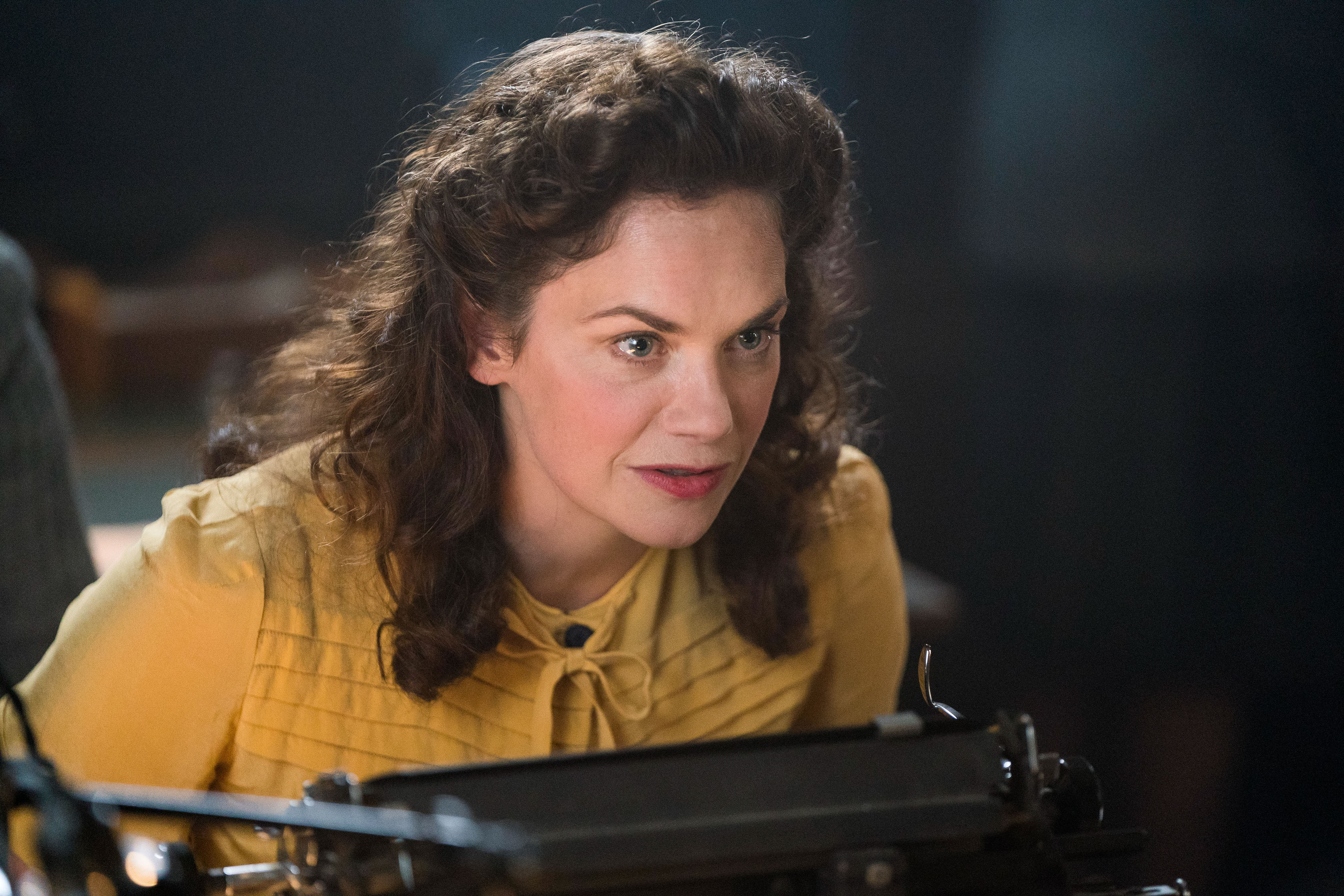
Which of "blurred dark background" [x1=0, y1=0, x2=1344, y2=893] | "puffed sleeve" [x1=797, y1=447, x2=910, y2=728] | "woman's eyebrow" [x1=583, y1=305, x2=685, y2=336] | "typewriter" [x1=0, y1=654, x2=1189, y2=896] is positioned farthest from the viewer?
"blurred dark background" [x1=0, y1=0, x2=1344, y2=893]

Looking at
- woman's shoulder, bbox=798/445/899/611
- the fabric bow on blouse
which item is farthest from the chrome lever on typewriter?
woman's shoulder, bbox=798/445/899/611

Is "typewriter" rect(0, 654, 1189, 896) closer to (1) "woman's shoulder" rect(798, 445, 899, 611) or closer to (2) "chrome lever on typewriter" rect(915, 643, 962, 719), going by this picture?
(2) "chrome lever on typewriter" rect(915, 643, 962, 719)

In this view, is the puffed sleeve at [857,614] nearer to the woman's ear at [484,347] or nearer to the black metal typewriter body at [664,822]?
the woman's ear at [484,347]

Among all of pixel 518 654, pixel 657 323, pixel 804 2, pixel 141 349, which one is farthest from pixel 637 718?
pixel 141 349

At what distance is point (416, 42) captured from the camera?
4238mm

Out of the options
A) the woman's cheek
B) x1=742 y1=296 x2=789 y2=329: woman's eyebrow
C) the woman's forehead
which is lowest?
the woman's cheek

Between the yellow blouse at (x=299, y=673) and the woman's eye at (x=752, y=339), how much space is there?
0.32m

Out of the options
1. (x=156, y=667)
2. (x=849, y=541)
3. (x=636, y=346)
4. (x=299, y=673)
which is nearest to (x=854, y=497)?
(x=849, y=541)

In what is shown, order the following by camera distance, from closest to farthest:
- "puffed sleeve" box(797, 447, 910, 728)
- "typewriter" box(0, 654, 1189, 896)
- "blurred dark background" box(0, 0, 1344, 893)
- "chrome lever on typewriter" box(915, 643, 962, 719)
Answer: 1. "typewriter" box(0, 654, 1189, 896)
2. "chrome lever on typewriter" box(915, 643, 962, 719)
3. "puffed sleeve" box(797, 447, 910, 728)
4. "blurred dark background" box(0, 0, 1344, 893)

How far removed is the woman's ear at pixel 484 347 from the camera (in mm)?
1220

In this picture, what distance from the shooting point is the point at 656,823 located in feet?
2.43

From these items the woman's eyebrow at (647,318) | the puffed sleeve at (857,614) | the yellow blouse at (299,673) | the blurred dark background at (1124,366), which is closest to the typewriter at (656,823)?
the yellow blouse at (299,673)

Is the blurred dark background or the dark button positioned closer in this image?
the dark button

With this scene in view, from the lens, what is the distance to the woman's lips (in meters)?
1.17
